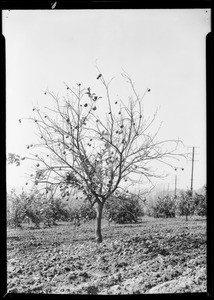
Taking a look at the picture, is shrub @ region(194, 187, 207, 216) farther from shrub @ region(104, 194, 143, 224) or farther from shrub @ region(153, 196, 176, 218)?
shrub @ region(104, 194, 143, 224)

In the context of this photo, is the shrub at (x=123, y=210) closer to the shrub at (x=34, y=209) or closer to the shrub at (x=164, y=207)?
the shrub at (x=164, y=207)

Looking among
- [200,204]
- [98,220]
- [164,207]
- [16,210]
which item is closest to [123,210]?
[98,220]

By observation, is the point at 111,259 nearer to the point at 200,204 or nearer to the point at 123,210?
the point at 123,210

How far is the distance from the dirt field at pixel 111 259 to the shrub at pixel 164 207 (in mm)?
86

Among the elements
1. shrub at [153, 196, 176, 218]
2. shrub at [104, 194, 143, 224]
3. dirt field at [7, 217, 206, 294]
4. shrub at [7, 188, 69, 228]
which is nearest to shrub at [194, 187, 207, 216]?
dirt field at [7, 217, 206, 294]

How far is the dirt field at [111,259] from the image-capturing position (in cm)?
320

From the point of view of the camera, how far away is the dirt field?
3.20 metres

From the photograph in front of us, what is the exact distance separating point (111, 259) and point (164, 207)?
86cm

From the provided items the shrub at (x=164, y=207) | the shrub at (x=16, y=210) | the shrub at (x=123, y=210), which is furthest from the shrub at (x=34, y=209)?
the shrub at (x=164, y=207)

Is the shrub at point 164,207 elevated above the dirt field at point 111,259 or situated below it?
above

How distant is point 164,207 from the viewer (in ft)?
12.8
